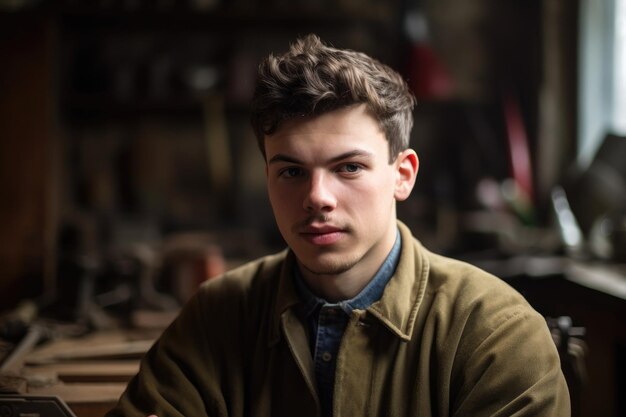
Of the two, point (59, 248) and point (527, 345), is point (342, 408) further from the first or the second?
point (59, 248)

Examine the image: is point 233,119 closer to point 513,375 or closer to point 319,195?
point 319,195

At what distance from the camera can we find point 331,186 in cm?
149

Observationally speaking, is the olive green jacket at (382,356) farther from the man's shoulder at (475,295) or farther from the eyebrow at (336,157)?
the eyebrow at (336,157)

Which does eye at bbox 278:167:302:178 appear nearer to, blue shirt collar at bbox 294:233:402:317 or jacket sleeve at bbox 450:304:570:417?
blue shirt collar at bbox 294:233:402:317

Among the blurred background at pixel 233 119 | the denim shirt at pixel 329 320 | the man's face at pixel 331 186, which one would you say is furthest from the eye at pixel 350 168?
the blurred background at pixel 233 119

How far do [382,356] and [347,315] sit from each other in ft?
0.37

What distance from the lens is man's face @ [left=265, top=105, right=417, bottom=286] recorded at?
58.6 inches

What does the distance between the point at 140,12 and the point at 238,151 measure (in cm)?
104

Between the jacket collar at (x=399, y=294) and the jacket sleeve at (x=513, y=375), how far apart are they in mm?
144

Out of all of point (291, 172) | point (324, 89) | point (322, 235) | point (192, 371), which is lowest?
point (192, 371)

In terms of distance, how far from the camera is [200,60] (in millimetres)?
4887

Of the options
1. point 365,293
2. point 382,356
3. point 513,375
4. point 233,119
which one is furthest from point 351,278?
point 233,119

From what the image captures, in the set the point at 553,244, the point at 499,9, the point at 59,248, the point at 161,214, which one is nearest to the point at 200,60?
the point at 161,214

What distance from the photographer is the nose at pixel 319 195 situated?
1.47m
